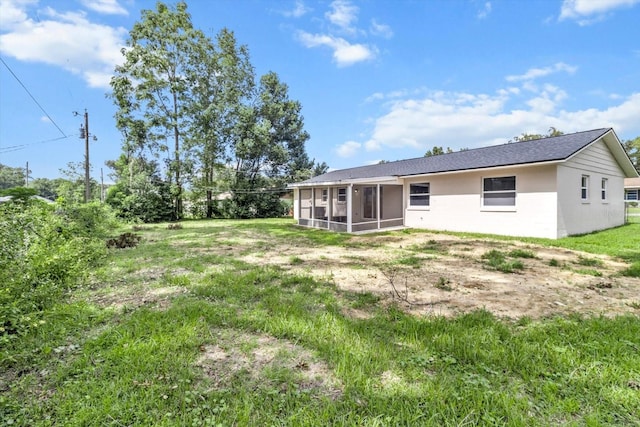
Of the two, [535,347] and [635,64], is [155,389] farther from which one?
[635,64]

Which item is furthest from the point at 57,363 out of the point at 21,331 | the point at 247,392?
the point at 247,392

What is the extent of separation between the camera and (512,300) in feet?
13.0

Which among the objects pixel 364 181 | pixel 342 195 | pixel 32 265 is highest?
pixel 364 181

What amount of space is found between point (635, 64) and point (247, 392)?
86.6 feet

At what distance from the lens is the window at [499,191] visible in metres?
10.3

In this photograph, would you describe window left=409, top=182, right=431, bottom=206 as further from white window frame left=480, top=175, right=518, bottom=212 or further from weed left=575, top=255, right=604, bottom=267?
weed left=575, top=255, right=604, bottom=267

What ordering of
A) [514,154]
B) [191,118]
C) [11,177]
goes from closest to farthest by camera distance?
Answer: [514,154] → [191,118] → [11,177]

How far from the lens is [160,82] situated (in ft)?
73.3

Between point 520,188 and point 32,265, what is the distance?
41.7 ft

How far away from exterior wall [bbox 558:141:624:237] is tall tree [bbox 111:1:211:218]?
2267 centimetres

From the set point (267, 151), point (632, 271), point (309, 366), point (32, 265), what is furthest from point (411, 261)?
point (267, 151)

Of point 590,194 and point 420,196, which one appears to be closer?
point 590,194

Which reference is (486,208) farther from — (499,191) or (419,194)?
(419,194)

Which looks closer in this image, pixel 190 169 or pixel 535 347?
pixel 535 347
